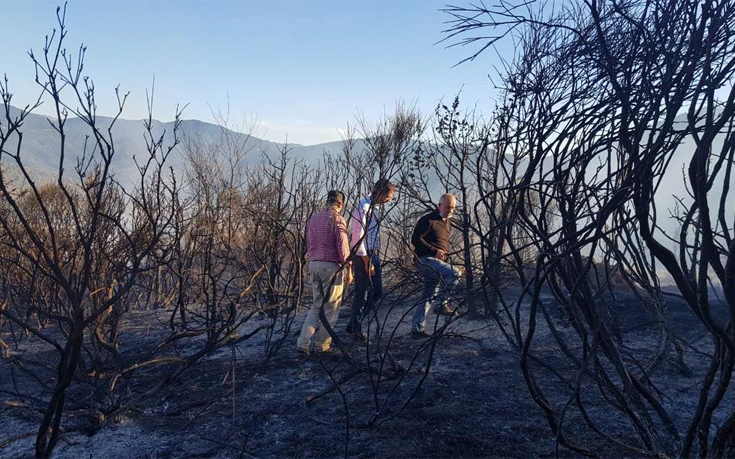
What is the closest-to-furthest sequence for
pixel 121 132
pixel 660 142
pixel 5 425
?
pixel 660 142
pixel 5 425
pixel 121 132

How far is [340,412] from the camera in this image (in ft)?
11.7

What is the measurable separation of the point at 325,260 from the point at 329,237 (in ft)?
0.67

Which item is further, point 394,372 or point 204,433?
point 394,372

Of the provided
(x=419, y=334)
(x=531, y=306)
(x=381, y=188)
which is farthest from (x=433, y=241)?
(x=531, y=306)

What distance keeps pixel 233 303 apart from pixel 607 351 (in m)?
2.60

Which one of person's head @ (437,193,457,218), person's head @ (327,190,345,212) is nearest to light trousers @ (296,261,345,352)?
person's head @ (327,190,345,212)

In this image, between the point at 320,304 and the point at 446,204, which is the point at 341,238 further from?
the point at 446,204

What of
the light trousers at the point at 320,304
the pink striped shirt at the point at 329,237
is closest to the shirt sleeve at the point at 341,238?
the pink striped shirt at the point at 329,237

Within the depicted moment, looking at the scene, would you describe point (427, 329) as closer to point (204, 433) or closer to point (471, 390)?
point (471, 390)

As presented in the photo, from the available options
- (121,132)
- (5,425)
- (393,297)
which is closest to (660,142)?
(5,425)

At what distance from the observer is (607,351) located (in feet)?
8.15

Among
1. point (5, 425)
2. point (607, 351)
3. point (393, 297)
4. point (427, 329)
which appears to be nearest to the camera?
point (607, 351)

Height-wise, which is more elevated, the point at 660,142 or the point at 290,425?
the point at 660,142

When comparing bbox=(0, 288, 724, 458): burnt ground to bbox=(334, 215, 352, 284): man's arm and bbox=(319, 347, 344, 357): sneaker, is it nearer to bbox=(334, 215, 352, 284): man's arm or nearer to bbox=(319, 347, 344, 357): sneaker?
bbox=(319, 347, 344, 357): sneaker
